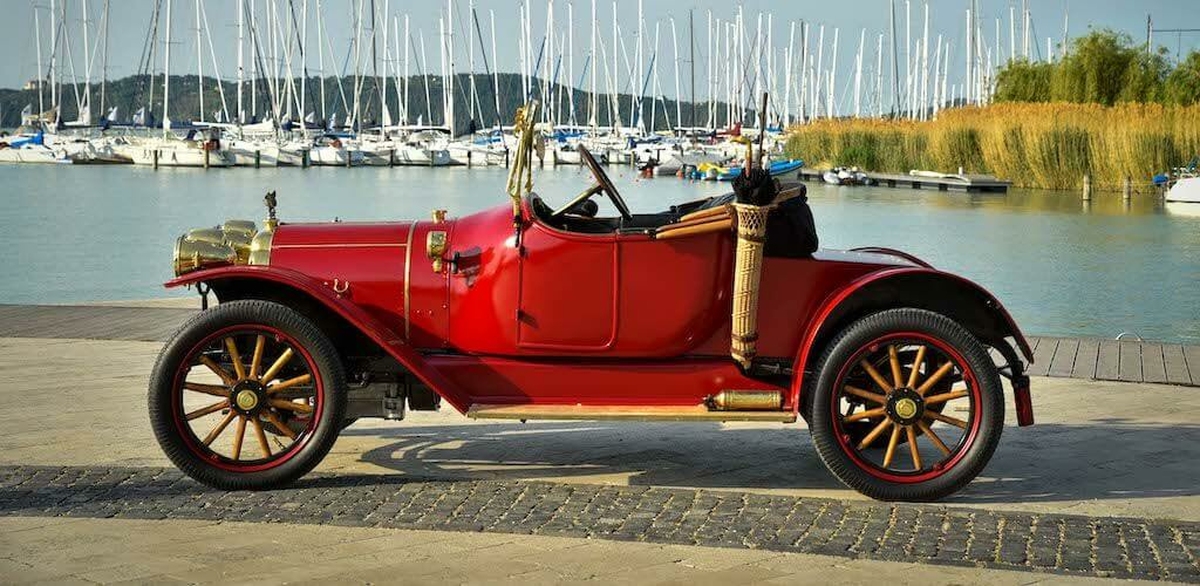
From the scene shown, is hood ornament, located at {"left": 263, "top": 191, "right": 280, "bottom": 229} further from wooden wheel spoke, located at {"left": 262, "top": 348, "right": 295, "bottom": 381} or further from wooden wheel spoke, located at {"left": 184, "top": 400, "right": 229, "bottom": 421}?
wooden wheel spoke, located at {"left": 184, "top": 400, "right": 229, "bottom": 421}

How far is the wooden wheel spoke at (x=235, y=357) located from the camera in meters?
6.48

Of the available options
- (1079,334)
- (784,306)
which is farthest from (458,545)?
Result: (1079,334)

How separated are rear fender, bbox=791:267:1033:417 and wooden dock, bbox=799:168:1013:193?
44.4 meters

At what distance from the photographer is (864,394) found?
645 centimetres

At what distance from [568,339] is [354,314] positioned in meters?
0.90

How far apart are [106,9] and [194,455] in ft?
265

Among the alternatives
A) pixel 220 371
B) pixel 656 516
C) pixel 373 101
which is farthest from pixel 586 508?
pixel 373 101

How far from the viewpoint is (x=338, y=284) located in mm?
6668

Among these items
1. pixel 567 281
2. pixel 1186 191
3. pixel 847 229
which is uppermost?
pixel 567 281

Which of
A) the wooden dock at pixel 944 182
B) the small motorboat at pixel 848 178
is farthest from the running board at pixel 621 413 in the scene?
the small motorboat at pixel 848 178

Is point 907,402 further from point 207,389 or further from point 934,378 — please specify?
point 207,389

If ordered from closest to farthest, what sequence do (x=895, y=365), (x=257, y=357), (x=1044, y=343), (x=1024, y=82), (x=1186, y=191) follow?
(x=895, y=365)
(x=257, y=357)
(x=1044, y=343)
(x=1186, y=191)
(x=1024, y=82)

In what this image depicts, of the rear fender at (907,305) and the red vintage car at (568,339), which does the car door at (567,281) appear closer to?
the red vintage car at (568,339)

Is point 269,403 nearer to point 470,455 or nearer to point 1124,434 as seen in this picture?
point 470,455
